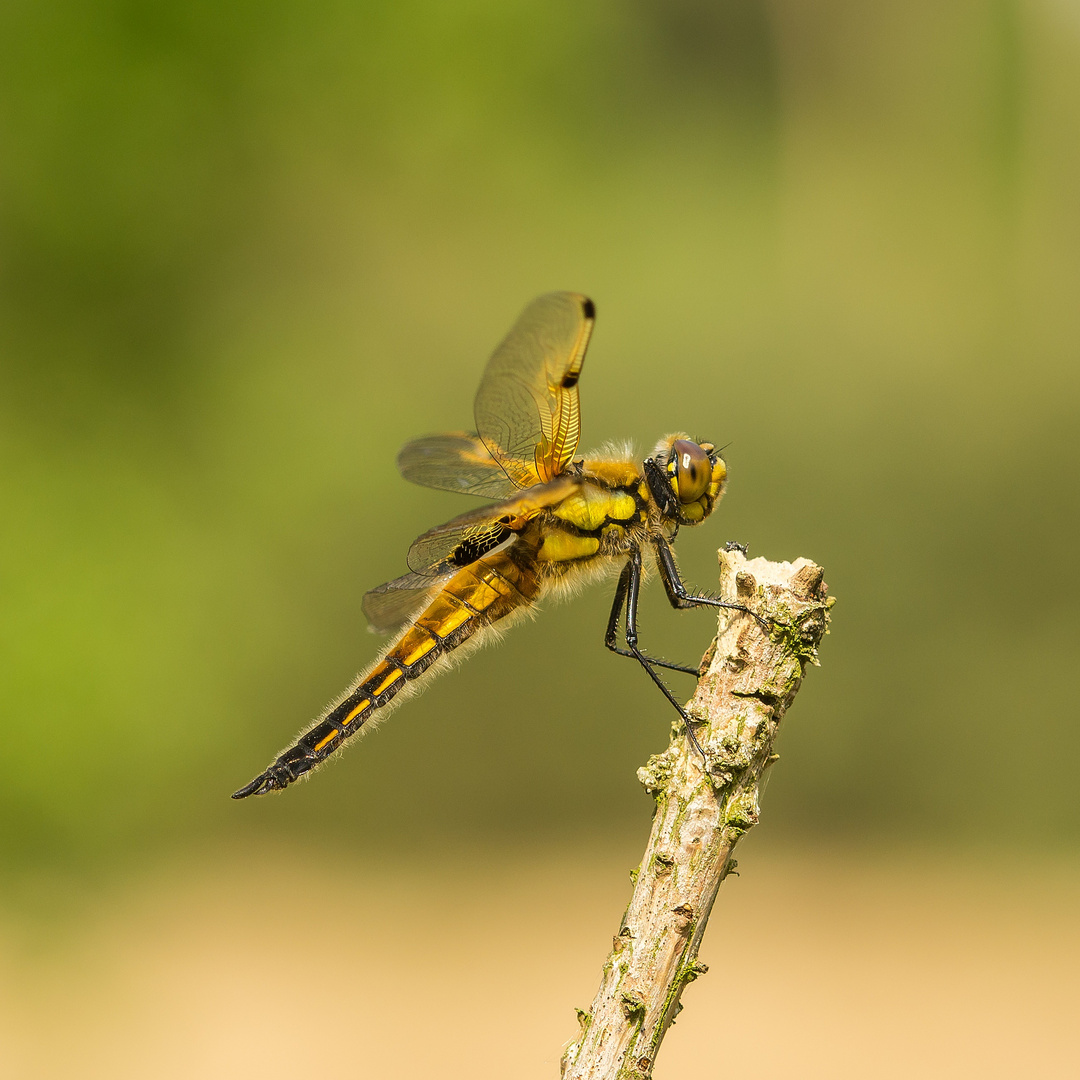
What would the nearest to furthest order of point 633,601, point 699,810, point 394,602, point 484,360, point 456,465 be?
point 699,810, point 394,602, point 633,601, point 456,465, point 484,360

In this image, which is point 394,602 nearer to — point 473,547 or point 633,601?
point 473,547

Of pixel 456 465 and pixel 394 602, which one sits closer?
pixel 394 602

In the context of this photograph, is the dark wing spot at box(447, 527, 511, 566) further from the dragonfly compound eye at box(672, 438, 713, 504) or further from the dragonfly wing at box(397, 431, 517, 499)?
the dragonfly compound eye at box(672, 438, 713, 504)

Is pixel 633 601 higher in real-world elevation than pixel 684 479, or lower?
lower

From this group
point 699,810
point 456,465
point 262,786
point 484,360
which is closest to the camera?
point 699,810

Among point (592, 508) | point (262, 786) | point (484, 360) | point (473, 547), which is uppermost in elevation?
point (484, 360)

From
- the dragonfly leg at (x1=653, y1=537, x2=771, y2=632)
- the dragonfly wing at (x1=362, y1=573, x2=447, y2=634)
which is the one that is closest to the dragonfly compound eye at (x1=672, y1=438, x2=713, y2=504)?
the dragonfly leg at (x1=653, y1=537, x2=771, y2=632)

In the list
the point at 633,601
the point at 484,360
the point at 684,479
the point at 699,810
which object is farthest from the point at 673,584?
the point at 484,360

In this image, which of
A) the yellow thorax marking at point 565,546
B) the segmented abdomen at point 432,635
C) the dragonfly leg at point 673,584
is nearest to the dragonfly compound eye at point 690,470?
the dragonfly leg at point 673,584
